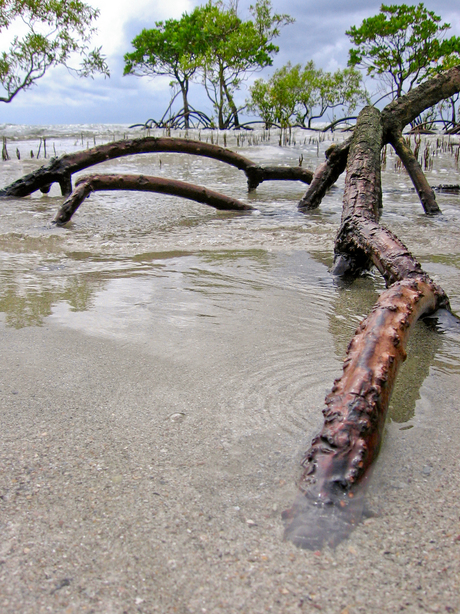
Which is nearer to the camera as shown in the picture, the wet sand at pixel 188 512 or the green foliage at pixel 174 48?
the wet sand at pixel 188 512

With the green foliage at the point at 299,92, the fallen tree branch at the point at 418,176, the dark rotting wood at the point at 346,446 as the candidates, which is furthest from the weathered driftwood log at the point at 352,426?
the green foliage at the point at 299,92

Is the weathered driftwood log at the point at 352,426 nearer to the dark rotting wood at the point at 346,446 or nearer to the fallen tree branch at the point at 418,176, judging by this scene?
the dark rotting wood at the point at 346,446

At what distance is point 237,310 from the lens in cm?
258

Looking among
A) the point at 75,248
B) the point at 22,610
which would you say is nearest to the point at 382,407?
the point at 22,610

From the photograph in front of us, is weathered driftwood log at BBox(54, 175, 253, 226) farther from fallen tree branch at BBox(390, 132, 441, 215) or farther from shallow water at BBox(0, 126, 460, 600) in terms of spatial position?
fallen tree branch at BBox(390, 132, 441, 215)

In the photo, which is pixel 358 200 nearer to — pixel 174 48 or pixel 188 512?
pixel 188 512

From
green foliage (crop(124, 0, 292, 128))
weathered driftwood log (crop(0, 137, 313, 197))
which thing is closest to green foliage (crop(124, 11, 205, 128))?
green foliage (crop(124, 0, 292, 128))

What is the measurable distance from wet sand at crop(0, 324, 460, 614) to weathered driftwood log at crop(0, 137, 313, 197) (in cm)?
503

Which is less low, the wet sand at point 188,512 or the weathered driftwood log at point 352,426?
the weathered driftwood log at point 352,426

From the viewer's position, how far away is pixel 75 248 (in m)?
4.15

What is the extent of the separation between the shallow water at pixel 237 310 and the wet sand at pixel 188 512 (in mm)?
16

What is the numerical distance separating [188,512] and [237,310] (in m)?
1.54

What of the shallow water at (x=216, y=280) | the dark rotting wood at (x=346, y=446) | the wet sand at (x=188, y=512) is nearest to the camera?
the wet sand at (x=188, y=512)

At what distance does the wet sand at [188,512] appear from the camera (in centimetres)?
92
